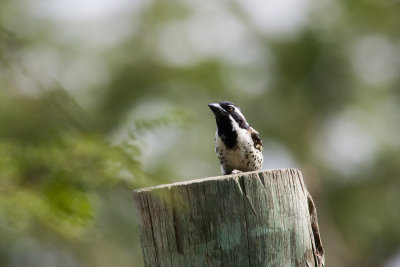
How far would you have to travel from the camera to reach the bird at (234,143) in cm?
610

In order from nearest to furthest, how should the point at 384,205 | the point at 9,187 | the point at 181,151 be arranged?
the point at 9,187 → the point at 181,151 → the point at 384,205

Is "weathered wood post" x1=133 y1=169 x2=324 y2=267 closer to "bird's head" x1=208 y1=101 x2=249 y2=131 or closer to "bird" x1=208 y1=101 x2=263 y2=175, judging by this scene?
"bird" x1=208 y1=101 x2=263 y2=175

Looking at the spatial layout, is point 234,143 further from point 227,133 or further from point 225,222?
point 225,222

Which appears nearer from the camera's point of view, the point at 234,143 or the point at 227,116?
the point at 234,143

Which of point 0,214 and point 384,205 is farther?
point 384,205

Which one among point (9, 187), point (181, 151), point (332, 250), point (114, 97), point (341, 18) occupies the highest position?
point (341, 18)

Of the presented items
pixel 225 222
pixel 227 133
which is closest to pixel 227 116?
pixel 227 133

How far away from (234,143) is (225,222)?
8.60ft

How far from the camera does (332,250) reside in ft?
49.9

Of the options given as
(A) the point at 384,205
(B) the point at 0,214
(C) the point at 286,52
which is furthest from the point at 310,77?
(B) the point at 0,214

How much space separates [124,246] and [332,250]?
4.26 metres

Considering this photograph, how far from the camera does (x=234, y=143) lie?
20.1ft

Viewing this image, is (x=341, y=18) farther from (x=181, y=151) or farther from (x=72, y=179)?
(x=72, y=179)

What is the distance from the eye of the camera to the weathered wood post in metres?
3.52
